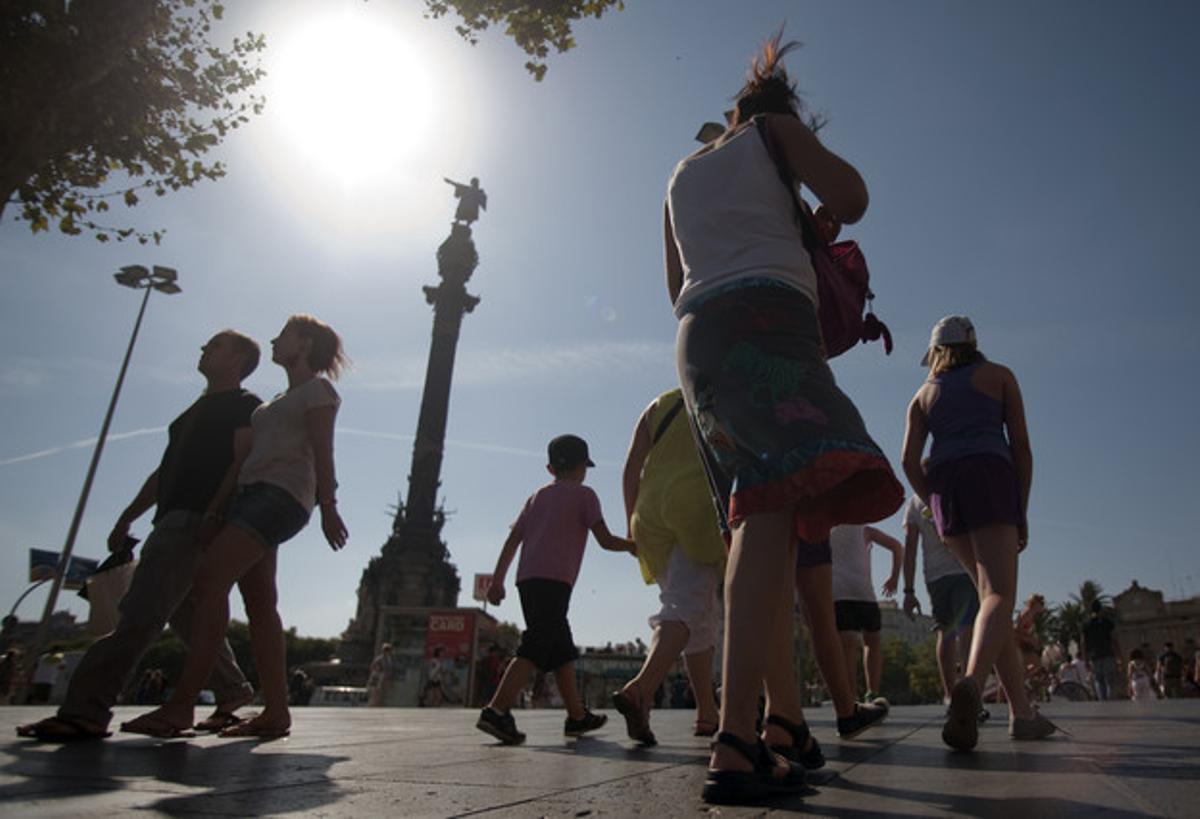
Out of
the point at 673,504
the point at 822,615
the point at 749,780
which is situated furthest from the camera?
the point at 673,504

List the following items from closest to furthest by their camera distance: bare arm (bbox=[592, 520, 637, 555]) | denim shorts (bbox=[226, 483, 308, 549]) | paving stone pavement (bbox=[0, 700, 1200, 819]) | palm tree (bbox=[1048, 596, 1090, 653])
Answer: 1. paving stone pavement (bbox=[0, 700, 1200, 819])
2. denim shorts (bbox=[226, 483, 308, 549])
3. bare arm (bbox=[592, 520, 637, 555])
4. palm tree (bbox=[1048, 596, 1090, 653])

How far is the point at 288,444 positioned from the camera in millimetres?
4055

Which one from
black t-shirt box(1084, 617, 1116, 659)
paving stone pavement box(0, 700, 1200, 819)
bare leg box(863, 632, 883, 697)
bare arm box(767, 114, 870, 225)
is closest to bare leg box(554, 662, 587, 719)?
paving stone pavement box(0, 700, 1200, 819)

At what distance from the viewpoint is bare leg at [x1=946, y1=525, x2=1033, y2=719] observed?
342 cm

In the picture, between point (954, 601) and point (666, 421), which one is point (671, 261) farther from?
point (954, 601)

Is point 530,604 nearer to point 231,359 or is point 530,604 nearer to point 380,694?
point 231,359

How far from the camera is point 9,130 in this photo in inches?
224

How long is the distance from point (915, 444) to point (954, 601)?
2.57m

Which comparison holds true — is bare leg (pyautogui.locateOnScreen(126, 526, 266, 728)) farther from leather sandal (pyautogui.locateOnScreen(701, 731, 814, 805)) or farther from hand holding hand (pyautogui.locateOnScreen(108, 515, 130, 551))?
leather sandal (pyautogui.locateOnScreen(701, 731, 814, 805))

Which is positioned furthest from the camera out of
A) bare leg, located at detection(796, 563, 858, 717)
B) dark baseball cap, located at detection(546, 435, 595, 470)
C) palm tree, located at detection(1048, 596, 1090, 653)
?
palm tree, located at detection(1048, 596, 1090, 653)

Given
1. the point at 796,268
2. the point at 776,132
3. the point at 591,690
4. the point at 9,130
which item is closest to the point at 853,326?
the point at 796,268

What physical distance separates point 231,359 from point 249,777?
9.30ft

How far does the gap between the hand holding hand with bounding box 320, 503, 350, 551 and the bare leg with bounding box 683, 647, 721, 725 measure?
1.88 metres

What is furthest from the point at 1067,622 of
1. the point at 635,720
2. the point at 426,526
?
the point at 635,720
